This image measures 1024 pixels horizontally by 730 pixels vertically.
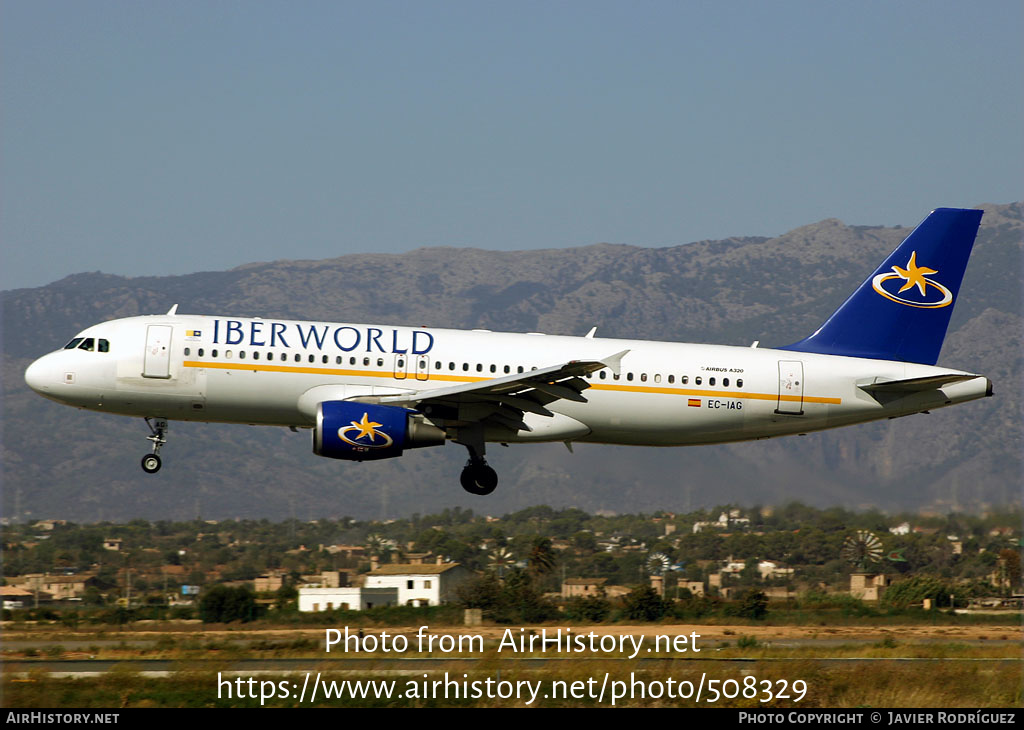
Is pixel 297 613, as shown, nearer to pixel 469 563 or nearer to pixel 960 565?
pixel 469 563

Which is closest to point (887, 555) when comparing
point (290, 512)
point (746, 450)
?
point (746, 450)

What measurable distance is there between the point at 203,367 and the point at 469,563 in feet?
84.0

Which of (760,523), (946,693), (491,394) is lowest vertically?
(946,693)

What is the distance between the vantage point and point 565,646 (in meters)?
27.6

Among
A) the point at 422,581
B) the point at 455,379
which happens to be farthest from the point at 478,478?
the point at 422,581

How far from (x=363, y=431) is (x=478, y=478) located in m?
3.84

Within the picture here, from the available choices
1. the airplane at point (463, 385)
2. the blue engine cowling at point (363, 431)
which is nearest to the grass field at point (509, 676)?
the blue engine cowling at point (363, 431)

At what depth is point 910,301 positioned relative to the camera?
32.5m

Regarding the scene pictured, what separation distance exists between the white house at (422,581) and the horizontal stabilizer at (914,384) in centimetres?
1511

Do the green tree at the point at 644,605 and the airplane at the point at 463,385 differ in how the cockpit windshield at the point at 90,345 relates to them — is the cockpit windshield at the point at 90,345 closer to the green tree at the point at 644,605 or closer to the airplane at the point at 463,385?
the airplane at the point at 463,385

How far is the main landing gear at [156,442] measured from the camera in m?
29.5

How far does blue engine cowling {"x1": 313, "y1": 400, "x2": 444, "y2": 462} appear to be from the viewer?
2742cm

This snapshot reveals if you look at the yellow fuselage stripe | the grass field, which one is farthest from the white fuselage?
the grass field

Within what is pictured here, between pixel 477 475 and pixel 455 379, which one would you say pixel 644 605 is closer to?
pixel 477 475
